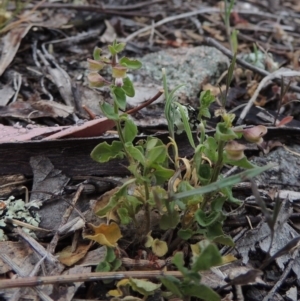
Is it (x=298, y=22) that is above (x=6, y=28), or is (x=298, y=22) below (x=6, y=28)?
below

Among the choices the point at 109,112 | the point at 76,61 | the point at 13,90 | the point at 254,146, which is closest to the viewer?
the point at 109,112

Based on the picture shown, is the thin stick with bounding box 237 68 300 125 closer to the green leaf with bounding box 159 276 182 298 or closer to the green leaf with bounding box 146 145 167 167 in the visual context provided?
the green leaf with bounding box 146 145 167 167

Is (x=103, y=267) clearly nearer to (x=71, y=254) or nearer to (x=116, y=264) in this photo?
(x=116, y=264)

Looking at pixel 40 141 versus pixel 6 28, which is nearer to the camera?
pixel 40 141

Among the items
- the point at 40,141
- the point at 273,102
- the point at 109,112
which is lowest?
the point at 273,102

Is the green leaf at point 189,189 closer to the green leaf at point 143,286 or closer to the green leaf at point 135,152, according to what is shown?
the green leaf at point 135,152

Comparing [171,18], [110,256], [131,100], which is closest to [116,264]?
[110,256]

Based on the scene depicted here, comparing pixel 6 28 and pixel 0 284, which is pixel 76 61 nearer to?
pixel 6 28

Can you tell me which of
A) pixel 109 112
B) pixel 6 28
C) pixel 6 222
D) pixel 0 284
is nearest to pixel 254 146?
pixel 109 112

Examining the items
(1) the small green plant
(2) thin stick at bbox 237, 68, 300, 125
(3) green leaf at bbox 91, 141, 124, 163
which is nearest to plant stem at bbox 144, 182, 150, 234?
(1) the small green plant

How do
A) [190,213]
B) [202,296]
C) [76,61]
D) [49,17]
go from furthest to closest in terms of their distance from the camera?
[49,17] < [76,61] < [190,213] < [202,296]
